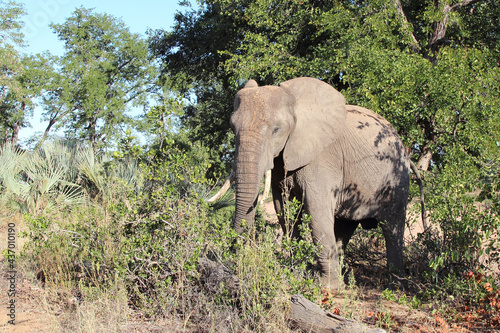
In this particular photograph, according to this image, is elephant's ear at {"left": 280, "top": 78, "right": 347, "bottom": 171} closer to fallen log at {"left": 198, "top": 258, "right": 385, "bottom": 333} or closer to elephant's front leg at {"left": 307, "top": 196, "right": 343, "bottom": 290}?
elephant's front leg at {"left": 307, "top": 196, "right": 343, "bottom": 290}

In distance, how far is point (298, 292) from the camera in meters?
5.10

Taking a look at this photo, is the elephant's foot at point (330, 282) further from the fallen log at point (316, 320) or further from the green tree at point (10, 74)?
the green tree at point (10, 74)

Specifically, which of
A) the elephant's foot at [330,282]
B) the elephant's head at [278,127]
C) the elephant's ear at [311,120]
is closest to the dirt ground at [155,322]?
the elephant's foot at [330,282]

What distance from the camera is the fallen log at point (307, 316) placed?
171 inches

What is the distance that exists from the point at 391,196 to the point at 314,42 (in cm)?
716

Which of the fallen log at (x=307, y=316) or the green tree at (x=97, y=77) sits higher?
the green tree at (x=97, y=77)

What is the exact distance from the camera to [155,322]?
503 cm

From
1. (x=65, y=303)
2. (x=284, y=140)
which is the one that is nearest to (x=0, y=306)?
(x=65, y=303)

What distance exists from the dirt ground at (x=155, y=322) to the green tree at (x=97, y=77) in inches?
927

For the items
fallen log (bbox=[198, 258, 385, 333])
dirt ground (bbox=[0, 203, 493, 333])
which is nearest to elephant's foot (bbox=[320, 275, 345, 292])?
dirt ground (bbox=[0, 203, 493, 333])

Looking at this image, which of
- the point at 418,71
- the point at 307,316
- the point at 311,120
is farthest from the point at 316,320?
the point at 418,71

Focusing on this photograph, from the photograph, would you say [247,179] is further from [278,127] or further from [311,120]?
[311,120]

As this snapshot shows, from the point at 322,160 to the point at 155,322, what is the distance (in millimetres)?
3213

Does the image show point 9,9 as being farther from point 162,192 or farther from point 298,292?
point 298,292
